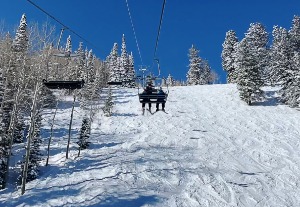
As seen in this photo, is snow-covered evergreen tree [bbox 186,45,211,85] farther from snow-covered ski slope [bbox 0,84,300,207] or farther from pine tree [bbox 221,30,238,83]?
snow-covered ski slope [bbox 0,84,300,207]

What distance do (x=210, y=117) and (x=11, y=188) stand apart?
101ft

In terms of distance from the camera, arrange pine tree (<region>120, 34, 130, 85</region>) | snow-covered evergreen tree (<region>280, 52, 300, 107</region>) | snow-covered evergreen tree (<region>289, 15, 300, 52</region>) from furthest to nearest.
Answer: pine tree (<region>120, 34, 130, 85</region>), snow-covered evergreen tree (<region>289, 15, 300, 52</region>), snow-covered evergreen tree (<region>280, 52, 300, 107</region>)

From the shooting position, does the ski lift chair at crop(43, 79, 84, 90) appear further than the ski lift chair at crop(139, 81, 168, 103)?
No

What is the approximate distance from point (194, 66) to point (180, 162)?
205 ft

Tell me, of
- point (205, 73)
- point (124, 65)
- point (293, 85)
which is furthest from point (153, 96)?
point (205, 73)

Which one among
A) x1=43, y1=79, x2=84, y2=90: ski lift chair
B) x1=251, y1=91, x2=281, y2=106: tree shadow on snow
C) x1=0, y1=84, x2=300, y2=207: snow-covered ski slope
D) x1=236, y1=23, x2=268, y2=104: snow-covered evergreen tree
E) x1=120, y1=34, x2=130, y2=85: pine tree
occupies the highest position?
x1=120, y1=34, x2=130, y2=85: pine tree

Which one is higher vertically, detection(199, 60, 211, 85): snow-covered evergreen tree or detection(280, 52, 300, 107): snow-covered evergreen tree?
detection(199, 60, 211, 85): snow-covered evergreen tree

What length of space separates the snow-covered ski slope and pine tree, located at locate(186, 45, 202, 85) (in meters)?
36.8

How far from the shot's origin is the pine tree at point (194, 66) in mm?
92125

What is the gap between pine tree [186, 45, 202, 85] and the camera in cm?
9212

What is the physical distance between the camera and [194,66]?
93438 millimetres

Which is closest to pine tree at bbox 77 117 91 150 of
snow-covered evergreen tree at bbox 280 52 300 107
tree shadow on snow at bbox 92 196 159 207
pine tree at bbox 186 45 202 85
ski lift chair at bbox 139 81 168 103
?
tree shadow on snow at bbox 92 196 159 207

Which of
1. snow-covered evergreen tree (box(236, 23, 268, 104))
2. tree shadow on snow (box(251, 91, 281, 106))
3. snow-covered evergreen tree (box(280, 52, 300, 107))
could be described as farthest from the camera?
tree shadow on snow (box(251, 91, 281, 106))

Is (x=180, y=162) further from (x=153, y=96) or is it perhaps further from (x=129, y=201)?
(x=153, y=96)
